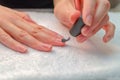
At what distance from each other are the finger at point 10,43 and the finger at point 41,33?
0.15ft

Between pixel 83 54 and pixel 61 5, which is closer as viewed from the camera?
pixel 83 54

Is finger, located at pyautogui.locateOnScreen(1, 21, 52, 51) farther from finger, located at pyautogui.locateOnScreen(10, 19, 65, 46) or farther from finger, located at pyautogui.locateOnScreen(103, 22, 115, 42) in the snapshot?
finger, located at pyautogui.locateOnScreen(103, 22, 115, 42)

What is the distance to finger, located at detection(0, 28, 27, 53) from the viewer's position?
0.50 metres

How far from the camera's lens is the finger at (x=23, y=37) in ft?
1.68

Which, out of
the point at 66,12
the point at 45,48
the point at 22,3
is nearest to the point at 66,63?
the point at 45,48

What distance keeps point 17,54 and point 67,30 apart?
0.17m

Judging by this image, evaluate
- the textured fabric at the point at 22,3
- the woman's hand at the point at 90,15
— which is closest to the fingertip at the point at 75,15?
the woman's hand at the point at 90,15

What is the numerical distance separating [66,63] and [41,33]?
110 millimetres

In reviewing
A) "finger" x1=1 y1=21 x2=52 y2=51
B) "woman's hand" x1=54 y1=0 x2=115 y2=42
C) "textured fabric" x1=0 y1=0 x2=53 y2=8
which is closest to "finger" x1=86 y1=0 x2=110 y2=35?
"woman's hand" x1=54 y1=0 x2=115 y2=42

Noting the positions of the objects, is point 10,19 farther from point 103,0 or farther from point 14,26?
point 103,0

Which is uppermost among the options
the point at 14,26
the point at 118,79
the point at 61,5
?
the point at 61,5

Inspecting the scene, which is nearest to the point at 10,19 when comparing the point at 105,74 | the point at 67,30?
the point at 67,30

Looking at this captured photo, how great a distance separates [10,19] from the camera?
0.59 m

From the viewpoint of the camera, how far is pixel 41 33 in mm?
551
